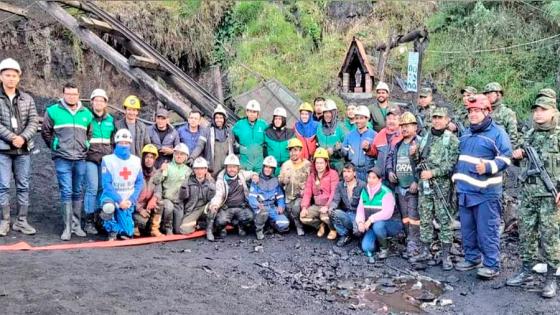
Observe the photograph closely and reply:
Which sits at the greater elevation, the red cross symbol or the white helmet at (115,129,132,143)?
the white helmet at (115,129,132,143)

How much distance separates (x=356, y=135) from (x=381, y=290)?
2.67m

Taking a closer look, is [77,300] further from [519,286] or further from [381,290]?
[519,286]

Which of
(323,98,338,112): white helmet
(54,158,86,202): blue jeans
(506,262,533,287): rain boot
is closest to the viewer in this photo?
(506,262,533,287): rain boot

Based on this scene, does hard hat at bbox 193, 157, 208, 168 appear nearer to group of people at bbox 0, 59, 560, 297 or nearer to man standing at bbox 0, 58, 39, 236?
group of people at bbox 0, 59, 560, 297

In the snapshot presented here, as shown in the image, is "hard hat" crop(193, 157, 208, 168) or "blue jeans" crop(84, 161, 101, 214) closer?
"blue jeans" crop(84, 161, 101, 214)

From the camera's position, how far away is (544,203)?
20.1 ft

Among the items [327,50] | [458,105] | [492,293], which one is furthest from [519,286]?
[327,50]

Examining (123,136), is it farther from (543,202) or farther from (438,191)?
(543,202)

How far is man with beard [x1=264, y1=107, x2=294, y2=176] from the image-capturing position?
8.88 meters

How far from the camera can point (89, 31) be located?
31.6 ft

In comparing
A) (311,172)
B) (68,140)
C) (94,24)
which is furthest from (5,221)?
(311,172)

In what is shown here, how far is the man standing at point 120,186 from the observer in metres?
7.76

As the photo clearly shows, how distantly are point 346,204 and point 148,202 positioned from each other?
288 centimetres

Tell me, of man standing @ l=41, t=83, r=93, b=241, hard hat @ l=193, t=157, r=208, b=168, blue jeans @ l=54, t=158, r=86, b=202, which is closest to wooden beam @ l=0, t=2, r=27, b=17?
man standing @ l=41, t=83, r=93, b=241
